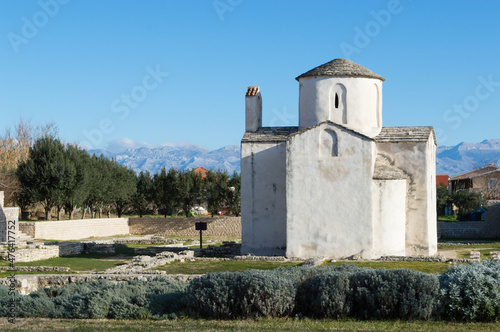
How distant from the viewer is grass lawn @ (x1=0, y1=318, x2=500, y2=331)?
366 inches

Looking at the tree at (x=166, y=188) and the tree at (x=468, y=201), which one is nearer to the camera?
the tree at (x=468, y=201)

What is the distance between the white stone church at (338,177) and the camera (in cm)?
2183

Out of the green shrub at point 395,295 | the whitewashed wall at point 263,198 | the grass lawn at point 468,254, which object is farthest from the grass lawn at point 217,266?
the green shrub at point 395,295

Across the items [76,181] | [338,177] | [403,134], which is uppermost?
[403,134]

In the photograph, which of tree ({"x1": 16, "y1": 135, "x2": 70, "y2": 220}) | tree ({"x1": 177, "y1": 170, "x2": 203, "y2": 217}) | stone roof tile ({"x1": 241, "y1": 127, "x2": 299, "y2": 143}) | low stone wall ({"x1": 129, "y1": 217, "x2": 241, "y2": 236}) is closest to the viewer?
stone roof tile ({"x1": 241, "y1": 127, "x2": 299, "y2": 143})

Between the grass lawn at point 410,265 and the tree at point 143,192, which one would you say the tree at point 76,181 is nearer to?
the tree at point 143,192

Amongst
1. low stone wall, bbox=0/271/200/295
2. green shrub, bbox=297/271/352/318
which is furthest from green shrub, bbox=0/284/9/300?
green shrub, bbox=297/271/352/318

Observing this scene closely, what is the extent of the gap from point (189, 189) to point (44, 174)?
42.2ft

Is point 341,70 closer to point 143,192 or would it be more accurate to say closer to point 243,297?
point 243,297

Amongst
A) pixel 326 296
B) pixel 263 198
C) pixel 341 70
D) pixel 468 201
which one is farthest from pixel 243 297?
pixel 468 201

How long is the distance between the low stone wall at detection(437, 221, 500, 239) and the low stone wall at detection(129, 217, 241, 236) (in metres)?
13.3

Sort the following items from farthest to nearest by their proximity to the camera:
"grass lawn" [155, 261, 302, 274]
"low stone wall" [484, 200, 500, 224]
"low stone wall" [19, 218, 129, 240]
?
"low stone wall" [484, 200, 500, 224], "low stone wall" [19, 218, 129, 240], "grass lawn" [155, 261, 302, 274]

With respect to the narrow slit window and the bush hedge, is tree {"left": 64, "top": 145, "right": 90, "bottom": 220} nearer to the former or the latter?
the narrow slit window

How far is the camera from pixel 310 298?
10539 millimetres
